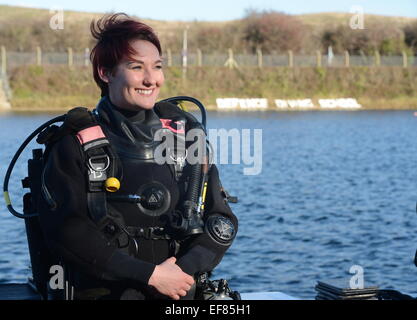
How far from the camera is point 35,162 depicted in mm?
3553

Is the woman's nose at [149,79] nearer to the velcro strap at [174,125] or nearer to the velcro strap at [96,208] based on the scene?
the velcro strap at [174,125]

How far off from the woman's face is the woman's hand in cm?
68

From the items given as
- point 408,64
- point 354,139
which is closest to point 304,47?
point 408,64

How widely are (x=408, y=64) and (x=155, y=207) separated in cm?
6521

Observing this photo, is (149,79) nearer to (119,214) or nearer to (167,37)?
(119,214)

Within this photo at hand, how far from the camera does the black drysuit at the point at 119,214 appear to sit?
3.30m

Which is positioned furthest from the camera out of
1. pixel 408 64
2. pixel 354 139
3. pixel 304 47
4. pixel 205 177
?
pixel 304 47

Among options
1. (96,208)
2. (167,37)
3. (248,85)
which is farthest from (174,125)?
(167,37)

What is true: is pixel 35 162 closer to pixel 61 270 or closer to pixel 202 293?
pixel 61 270

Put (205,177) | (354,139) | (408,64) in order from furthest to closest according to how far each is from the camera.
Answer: (408,64), (354,139), (205,177)

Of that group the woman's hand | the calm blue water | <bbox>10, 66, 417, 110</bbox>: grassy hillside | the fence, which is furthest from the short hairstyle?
the fence

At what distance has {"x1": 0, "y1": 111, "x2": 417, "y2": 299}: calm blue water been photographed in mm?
12898

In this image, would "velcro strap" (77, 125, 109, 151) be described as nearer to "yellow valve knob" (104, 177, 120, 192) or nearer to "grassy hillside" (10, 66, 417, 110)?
"yellow valve knob" (104, 177, 120, 192)
